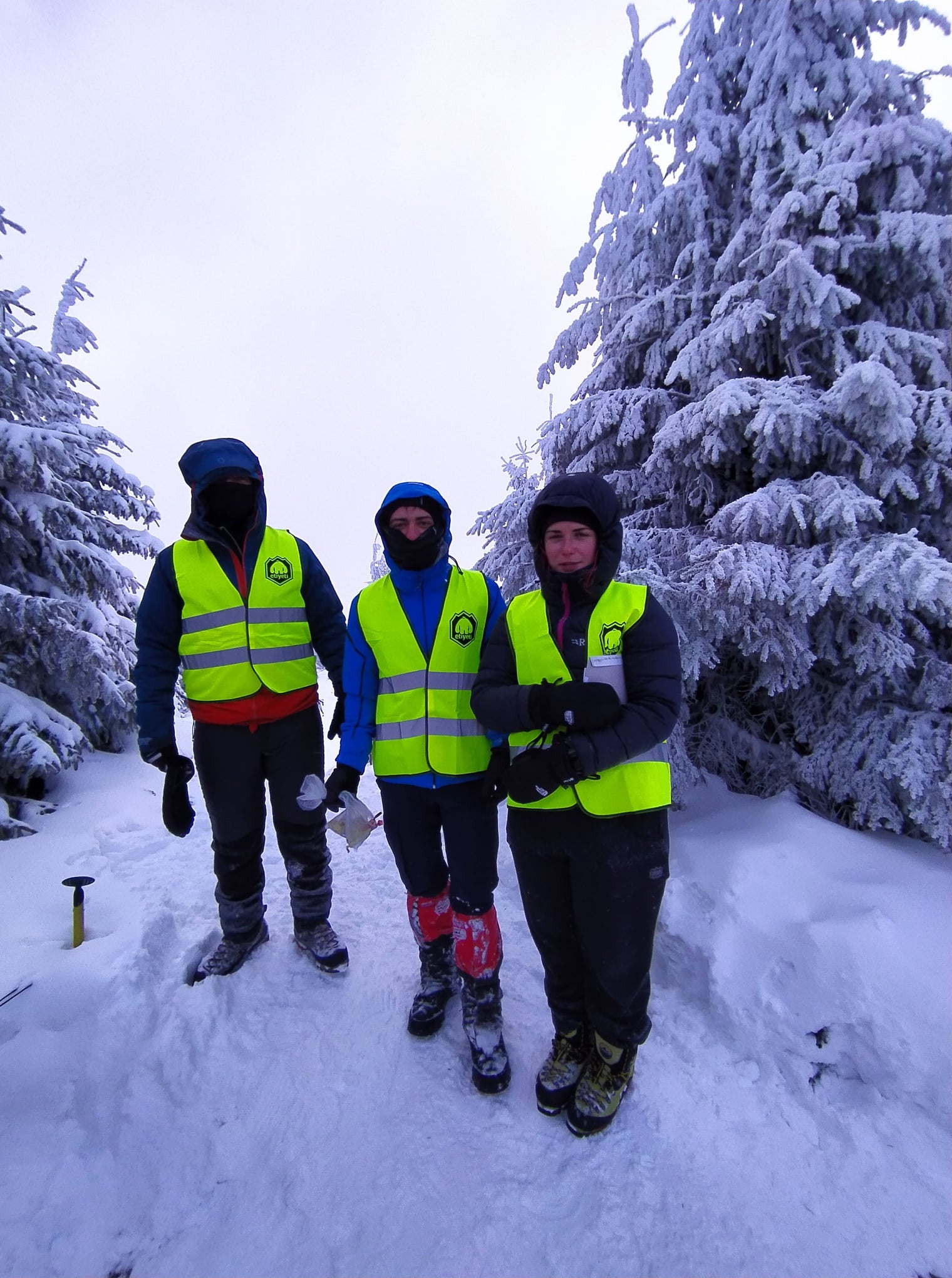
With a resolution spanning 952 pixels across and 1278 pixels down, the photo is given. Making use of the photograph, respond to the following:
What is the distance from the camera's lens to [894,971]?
2.66 metres

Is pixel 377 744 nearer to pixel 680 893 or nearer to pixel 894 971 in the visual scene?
pixel 680 893

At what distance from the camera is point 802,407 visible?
365 cm

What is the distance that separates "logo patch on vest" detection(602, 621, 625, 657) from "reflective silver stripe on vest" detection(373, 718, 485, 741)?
2.38ft

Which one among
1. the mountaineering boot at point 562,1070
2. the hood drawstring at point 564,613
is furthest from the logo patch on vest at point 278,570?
the mountaineering boot at point 562,1070

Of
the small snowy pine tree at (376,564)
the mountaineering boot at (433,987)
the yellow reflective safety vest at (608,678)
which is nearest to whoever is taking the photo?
the yellow reflective safety vest at (608,678)

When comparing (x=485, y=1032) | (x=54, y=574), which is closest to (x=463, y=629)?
(x=485, y=1032)

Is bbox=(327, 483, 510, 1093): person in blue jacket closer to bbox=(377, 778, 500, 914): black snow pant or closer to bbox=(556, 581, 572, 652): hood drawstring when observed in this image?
bbox=(377, 778, 500, 914): black snow pant

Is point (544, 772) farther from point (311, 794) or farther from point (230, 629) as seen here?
point (230, 629)

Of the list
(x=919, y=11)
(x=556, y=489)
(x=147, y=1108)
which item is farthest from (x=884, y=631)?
(x=147, y=1108)

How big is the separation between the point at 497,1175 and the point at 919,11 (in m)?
7.55

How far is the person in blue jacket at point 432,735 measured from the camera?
269 cm

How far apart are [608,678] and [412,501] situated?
4.13ft

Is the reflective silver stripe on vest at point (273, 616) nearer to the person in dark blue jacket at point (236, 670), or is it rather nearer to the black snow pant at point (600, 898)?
the person in dark blue jacket at point (236, 670)

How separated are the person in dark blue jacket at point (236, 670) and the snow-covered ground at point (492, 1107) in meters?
0.58
